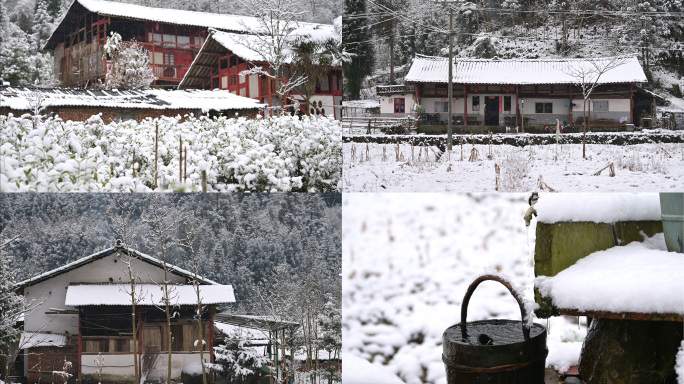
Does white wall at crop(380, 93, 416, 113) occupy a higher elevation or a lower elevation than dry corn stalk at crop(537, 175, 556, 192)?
higher

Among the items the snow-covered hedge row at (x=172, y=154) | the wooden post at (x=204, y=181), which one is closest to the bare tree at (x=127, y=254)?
the snow-covered hedge row at (x=172, y=154)

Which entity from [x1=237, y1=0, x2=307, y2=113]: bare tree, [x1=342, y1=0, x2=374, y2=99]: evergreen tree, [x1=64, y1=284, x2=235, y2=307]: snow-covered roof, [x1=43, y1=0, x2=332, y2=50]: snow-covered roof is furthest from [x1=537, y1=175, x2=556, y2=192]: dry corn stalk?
[x1=64, y1=284, x2=235, y2=307]: snow-covered roof

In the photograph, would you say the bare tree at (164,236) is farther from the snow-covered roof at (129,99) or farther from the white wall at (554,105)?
the white wall at (554,105)

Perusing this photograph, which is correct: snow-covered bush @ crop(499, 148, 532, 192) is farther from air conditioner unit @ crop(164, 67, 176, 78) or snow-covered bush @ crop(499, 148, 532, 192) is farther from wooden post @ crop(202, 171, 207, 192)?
air conditioner unit @ crop(164, 67, 176, 78)

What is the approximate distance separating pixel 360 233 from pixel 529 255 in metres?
1.01

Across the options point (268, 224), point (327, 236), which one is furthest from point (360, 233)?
point (268, 224)

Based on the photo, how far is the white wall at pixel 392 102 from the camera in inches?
143

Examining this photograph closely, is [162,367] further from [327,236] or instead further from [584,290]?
[584,290]

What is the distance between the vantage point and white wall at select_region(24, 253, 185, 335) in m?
3.33

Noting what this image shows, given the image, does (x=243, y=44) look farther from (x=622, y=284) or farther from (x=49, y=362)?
(x=622, y=284)

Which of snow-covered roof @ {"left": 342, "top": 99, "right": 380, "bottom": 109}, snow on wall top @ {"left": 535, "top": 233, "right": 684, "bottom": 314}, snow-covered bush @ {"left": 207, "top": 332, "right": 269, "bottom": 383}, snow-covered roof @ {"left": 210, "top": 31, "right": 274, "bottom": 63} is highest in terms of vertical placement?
snow-covered roof @ {"left": 210, "top": 31, "right": 274, "bottom": 63}

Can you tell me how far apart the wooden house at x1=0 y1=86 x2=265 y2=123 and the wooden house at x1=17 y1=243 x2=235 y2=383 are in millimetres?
710

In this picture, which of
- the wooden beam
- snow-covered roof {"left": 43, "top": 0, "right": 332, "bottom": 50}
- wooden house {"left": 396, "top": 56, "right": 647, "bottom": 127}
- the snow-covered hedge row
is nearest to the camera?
the wooden beam

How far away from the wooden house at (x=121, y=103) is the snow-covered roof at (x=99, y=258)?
2.23 feet
